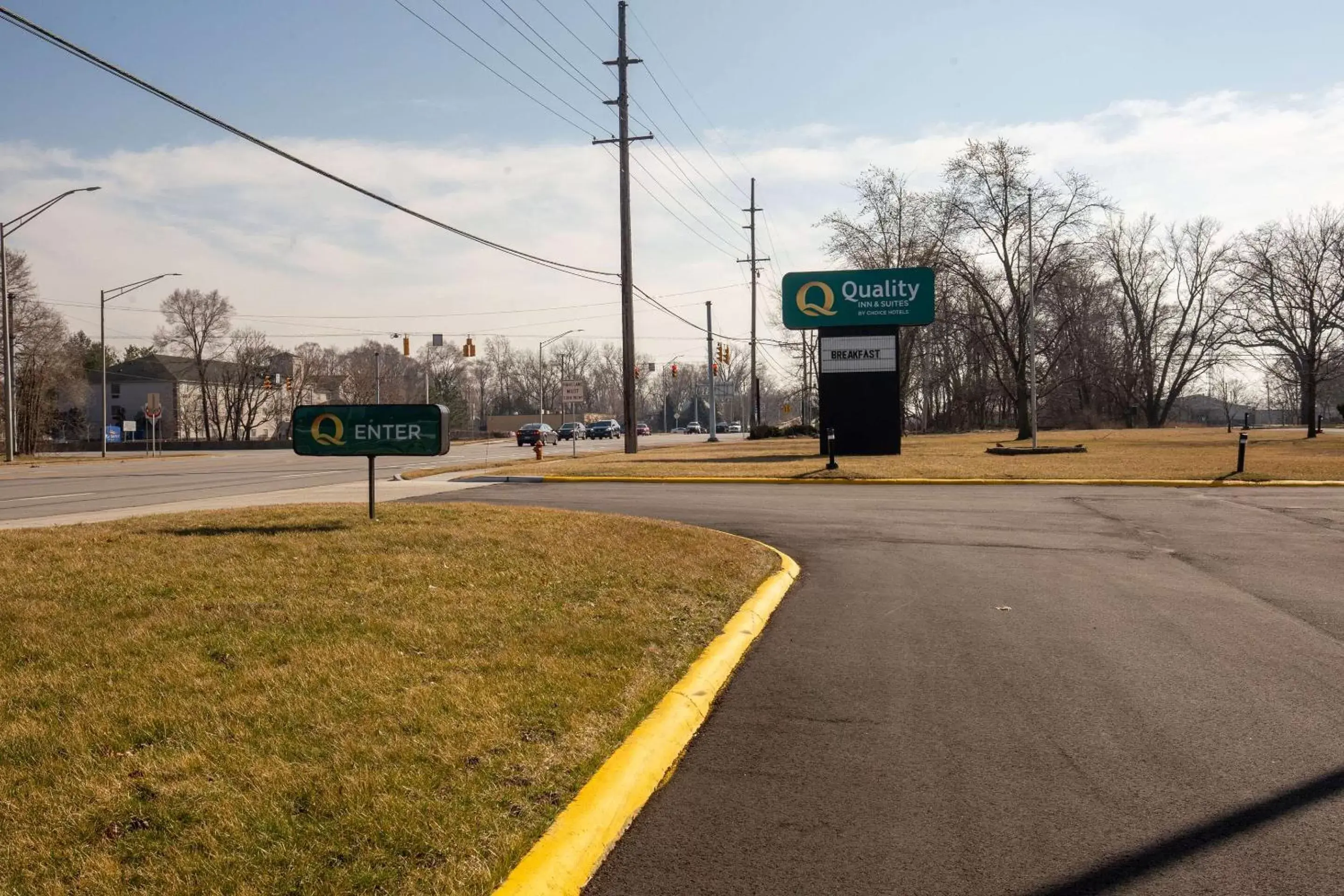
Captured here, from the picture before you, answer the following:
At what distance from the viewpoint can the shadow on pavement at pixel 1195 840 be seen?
3.63 meters

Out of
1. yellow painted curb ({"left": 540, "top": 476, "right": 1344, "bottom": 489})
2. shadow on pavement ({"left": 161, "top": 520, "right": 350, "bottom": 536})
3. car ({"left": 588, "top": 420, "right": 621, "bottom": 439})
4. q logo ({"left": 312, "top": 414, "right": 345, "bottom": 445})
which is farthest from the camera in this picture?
car ({"left": 588, "top": 420, "right": 621, "bottom": 439})

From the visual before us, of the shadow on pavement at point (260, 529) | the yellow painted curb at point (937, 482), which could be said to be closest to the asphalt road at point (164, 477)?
the yellow painted curb at point (937, 482)

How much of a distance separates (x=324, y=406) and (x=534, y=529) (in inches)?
101

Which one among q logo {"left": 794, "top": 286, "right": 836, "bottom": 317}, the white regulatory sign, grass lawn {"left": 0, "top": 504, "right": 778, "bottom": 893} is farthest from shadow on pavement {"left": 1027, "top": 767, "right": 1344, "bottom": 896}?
q logo {"left": 794, "top": 286, "right": 836, "bottom": 317}

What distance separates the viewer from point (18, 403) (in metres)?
62.9

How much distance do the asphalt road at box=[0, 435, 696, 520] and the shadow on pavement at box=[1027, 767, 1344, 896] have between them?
16978mm

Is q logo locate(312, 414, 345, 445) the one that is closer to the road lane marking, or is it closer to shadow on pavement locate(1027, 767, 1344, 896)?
shadow on pavement locate(1027, 767, 1344, 896)

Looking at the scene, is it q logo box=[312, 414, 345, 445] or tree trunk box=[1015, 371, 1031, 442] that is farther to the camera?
tree trunk box=[1015, 371, 1031, 442]

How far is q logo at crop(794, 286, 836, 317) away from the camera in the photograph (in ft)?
106

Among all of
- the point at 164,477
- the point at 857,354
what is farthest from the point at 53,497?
the point at 857,354

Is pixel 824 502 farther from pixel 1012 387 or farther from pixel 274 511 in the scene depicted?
pixel 1012 387

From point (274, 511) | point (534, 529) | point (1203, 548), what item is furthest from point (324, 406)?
point (1203, 548)

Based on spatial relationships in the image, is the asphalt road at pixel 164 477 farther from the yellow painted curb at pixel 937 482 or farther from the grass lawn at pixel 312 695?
the grass lawn at pixel 312 695

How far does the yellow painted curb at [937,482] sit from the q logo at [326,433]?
1424 cm
